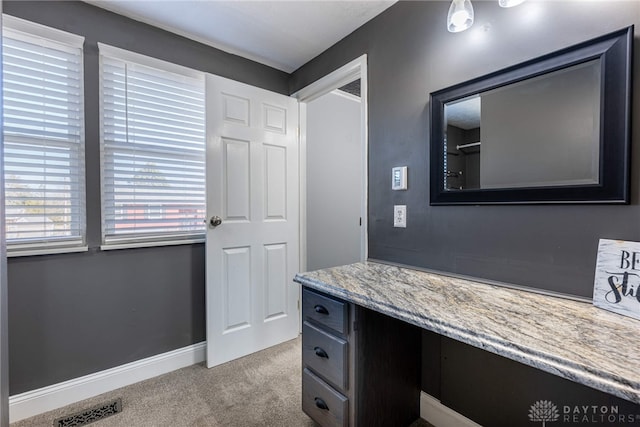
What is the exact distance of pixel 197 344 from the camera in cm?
212

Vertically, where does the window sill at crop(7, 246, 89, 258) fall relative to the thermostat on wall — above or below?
below

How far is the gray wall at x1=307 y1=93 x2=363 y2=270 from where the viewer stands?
2875 mm

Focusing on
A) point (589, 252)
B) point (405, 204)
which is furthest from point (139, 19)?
point (589, 252)

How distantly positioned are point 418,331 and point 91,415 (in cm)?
190

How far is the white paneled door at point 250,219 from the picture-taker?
2.05 meters

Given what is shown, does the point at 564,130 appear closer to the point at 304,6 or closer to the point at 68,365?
the point at 304,6

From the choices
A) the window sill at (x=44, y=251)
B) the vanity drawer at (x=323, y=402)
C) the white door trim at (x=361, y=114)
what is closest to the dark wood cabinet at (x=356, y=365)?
the vanity drawer at (x=323, y=402)

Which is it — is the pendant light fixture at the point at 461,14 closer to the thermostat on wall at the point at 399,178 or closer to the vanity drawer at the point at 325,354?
the thermostat on wall at the point at 399,178

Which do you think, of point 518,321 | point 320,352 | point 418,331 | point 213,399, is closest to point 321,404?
point 320,352

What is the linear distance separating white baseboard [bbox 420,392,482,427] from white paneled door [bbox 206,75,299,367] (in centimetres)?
126

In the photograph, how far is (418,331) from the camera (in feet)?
4.98

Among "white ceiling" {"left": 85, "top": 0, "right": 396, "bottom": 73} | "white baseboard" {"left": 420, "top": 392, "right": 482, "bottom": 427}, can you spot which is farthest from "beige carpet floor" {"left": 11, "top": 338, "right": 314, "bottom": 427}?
"white ceiling" {"left": 85, "top": 0, "right": 396, "bottom": 73}

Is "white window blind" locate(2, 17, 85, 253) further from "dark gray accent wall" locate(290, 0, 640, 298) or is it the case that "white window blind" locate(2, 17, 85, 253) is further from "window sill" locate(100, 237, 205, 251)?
"dark gray accent wall" locate(290, 0, 640, 298)

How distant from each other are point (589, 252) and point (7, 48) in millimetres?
2874
